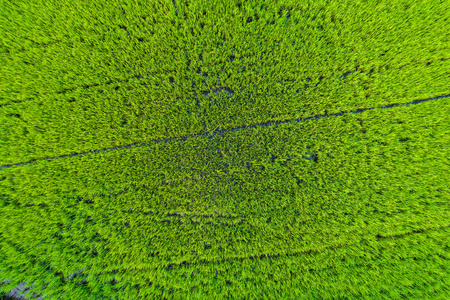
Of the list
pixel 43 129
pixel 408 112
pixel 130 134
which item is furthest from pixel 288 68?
pixel 43 129

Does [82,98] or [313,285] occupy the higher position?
[82,98]

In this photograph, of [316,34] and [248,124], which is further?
[248,124]

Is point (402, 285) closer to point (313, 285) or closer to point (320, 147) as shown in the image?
point (313, 285)

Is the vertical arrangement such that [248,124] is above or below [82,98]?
below

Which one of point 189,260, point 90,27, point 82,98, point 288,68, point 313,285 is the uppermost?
point 90,27

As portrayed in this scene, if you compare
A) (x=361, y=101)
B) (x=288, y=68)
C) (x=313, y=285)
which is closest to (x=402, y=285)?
(x=313, y=285)

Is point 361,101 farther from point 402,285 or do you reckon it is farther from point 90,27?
point 90,27
